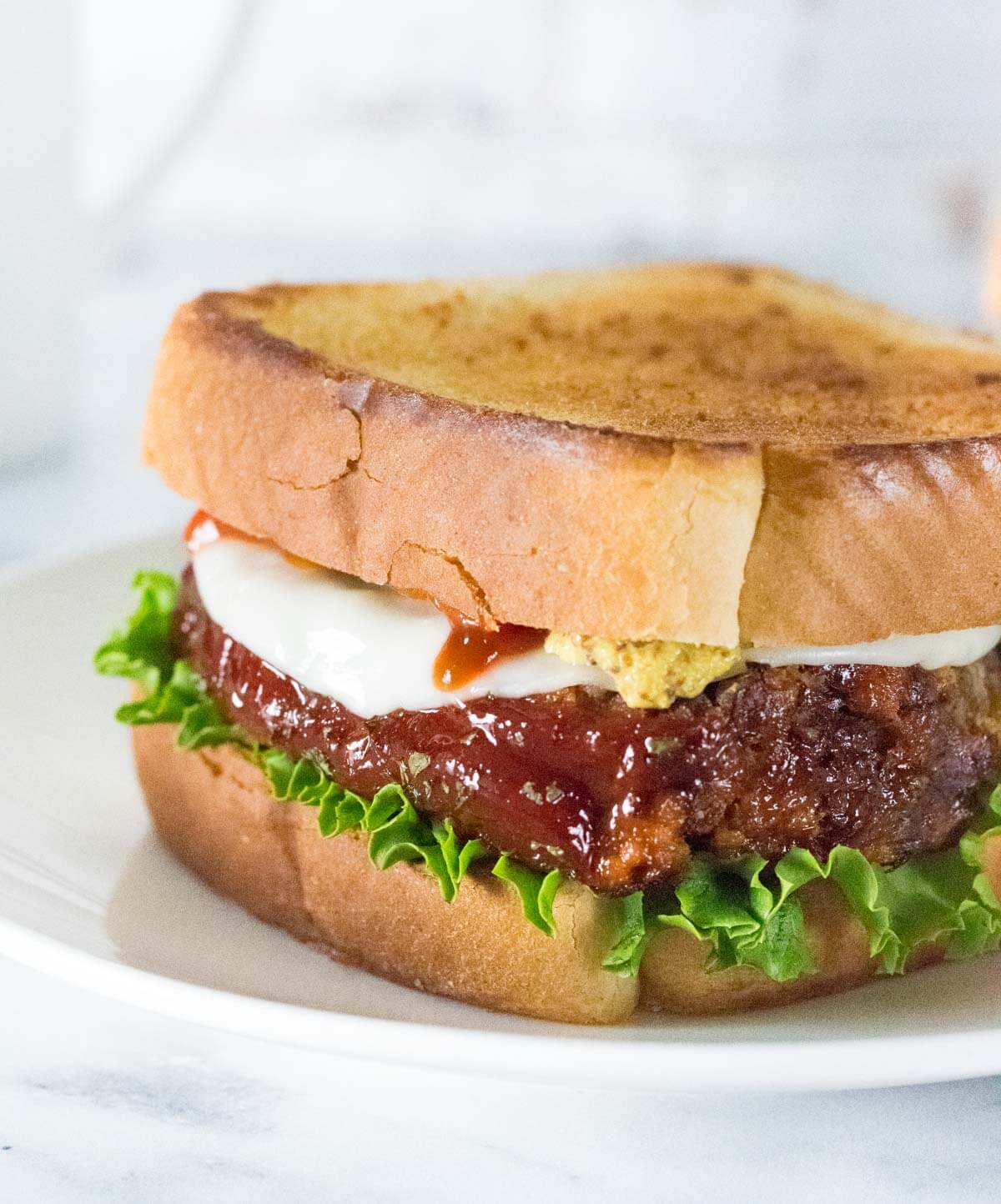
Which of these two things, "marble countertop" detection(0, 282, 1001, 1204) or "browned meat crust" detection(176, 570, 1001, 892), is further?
"browned meat crust" detection(176, 570, 1001, 892)

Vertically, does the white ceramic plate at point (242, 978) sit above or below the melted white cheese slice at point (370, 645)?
below

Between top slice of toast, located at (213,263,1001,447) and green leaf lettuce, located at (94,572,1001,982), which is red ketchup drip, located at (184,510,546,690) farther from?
top slice of toast, located at (213,263,1001,447)

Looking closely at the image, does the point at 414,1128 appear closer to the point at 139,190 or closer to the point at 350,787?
the point at 350,787

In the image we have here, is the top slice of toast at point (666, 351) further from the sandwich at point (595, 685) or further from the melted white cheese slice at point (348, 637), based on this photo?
the melted white cheese slice at point (348, 637)

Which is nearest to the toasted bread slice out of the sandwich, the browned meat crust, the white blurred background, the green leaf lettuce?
the sandwich

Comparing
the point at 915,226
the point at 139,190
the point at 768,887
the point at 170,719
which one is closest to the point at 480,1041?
the point at 768,887

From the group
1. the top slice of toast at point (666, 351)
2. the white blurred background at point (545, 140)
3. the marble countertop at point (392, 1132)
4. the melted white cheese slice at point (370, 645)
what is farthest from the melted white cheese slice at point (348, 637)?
the white blurred background at point (545, 140)
